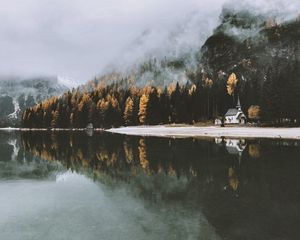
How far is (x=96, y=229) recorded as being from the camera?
10438 mm

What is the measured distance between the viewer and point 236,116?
409 ft

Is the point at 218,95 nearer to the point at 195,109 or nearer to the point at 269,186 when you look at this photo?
the point at 195,109

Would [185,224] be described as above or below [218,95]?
below

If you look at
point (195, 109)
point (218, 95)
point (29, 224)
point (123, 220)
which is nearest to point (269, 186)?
point (123, 220)

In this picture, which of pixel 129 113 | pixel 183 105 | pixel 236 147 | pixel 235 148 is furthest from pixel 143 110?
pixel 235 148

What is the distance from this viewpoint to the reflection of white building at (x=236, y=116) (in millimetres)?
123562

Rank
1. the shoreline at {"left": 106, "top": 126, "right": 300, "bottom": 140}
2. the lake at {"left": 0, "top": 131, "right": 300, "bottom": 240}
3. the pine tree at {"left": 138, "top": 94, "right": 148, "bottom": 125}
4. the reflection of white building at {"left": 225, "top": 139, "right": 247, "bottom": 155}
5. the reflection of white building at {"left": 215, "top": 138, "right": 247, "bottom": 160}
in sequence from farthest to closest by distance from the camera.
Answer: the pine tree at {"left": 138, "top": 94, "right": 148, "bottom": 125} < the shoreline at {"left": 106, "top": 126, "right": 300, "bottom": 140} < the reflection of white building at {"left": 225, "top": 139, "right": 247, "bottom": 155} < the reflection of white building at {"left": 215, "top": 138, "right": 247, "bottom": 160} < the lake at {"left": 0, "top": 131, "right": 300, "bottom": 240}

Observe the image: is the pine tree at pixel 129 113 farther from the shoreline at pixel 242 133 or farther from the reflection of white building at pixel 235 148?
the reflection of white building at pixel 235 148

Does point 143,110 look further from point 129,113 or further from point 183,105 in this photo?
point 183,105

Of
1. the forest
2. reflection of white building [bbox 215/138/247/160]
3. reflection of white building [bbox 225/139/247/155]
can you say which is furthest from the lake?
the forest

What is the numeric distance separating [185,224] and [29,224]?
15.7 ft

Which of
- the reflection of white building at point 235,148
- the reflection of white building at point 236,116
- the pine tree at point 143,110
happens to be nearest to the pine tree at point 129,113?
the pine tree at point 143,110

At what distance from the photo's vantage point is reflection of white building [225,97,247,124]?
124m

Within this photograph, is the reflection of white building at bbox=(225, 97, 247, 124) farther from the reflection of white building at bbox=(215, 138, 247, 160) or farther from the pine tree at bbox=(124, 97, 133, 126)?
the reflection of white building at bbox=(215, 138, 247, 160)
